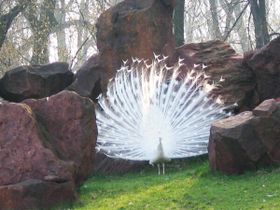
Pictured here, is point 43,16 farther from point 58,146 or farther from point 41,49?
point 58,146

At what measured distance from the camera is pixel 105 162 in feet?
35.6

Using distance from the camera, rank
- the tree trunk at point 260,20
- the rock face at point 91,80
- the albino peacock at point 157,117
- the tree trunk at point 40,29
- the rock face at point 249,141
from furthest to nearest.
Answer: the tree trunk at point 40,29 → the tree trunk at point 260,20 → the rock face at point 91,80 → the albino peacock at point 157,117 → the rock face at point 249,141

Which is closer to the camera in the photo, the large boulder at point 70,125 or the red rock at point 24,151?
the red rock at point 24,151

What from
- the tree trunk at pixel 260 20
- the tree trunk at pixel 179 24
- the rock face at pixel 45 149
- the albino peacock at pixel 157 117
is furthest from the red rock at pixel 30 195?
the tree trunk at pixel 260 20

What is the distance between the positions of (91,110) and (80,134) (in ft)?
1.25

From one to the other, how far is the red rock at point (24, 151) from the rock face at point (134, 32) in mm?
4405

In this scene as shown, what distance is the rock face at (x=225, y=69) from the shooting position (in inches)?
438

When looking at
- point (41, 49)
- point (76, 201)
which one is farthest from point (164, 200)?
point (41, 49)

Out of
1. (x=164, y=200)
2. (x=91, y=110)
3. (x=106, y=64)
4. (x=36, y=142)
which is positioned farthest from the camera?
(x=106, y=64)

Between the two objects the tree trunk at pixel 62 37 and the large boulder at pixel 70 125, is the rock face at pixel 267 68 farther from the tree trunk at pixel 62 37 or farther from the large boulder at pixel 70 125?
the tree trunk at pixel 62 37

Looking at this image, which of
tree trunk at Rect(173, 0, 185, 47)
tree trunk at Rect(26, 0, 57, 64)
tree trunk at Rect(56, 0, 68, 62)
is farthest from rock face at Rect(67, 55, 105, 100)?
tree trunk at Rect(56, 0, 68, 62)

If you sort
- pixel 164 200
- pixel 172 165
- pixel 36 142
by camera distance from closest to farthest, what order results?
1. pixel 164 200
2. pixel 36 142
3. pixel 172 165

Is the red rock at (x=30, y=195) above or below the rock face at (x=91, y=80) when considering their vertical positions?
below

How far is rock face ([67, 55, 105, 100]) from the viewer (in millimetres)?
12445
